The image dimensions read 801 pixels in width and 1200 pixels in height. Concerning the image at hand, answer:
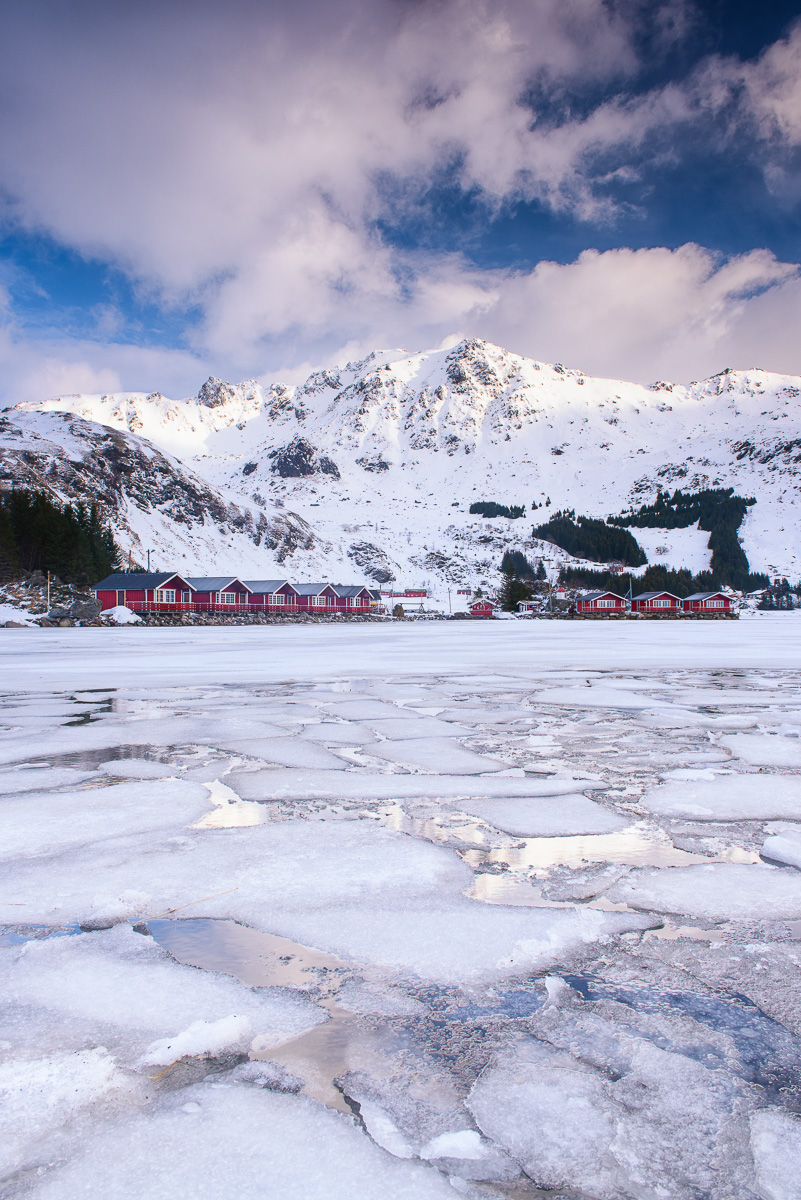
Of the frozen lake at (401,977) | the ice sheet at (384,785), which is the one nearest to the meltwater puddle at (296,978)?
the frozen lake at (401,977)

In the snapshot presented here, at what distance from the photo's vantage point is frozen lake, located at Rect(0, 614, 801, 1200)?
67.7 inches

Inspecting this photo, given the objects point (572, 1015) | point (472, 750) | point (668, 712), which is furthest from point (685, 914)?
point (668, 712)

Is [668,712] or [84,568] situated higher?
[84,568]

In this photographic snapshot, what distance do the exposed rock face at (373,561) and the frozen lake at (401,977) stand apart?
15204 cm

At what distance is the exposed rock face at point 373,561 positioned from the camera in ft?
522

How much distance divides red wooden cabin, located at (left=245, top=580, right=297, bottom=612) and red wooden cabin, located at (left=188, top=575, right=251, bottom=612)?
11.7ft

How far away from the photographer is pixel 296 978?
2.59m

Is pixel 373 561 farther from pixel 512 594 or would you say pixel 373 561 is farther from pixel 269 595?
pixel 269 595

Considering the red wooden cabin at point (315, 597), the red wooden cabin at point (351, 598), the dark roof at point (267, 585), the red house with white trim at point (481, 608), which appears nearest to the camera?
the dark roof at point (267, 585)

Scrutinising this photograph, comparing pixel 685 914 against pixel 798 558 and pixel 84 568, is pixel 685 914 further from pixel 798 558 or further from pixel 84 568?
pixel 798 558

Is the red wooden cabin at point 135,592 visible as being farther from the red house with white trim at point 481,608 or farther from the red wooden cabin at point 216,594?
the red house with white trim at point 481,608

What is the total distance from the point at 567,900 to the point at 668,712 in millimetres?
6394

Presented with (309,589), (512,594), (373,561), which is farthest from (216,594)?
(373,561)

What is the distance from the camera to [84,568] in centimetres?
6444
